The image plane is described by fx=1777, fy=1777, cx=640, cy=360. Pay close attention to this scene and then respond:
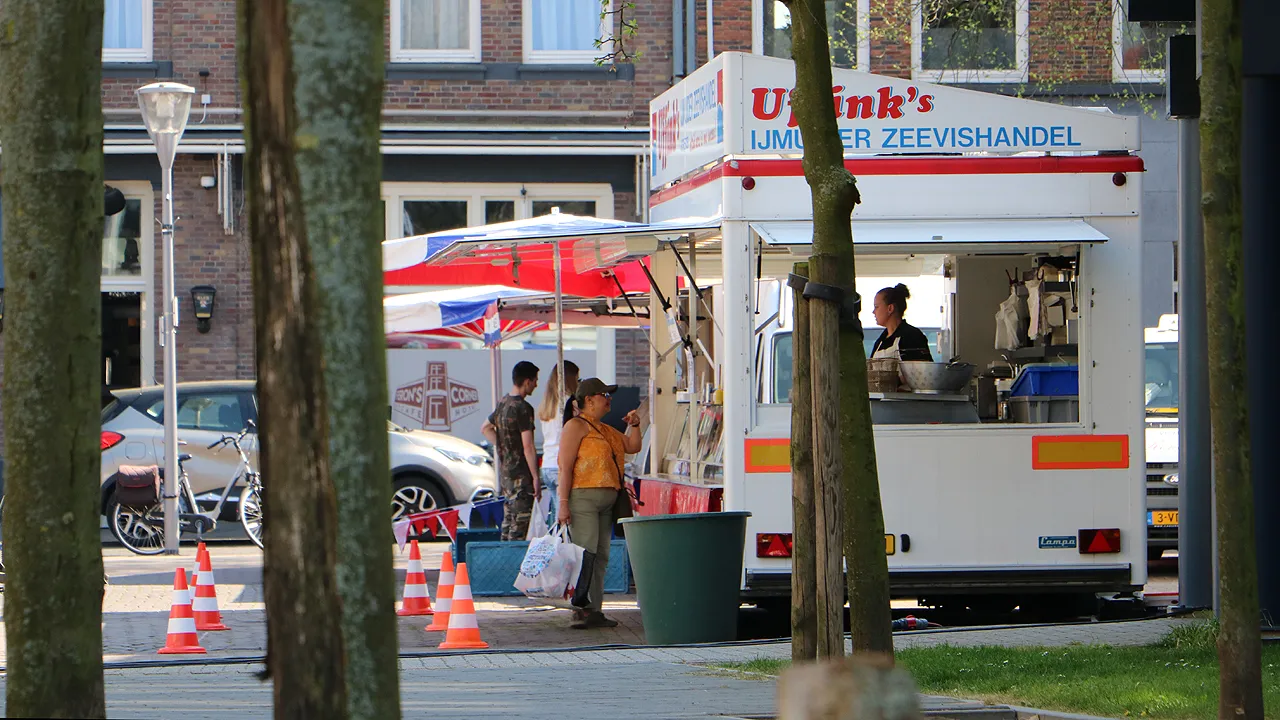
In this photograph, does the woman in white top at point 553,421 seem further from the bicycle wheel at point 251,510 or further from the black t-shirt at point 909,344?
the bicycle wheel at point 251,510

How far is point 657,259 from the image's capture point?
1345 cm

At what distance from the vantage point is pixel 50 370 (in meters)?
4.33

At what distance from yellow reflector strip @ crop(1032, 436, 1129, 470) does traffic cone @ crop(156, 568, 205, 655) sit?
516 centimetres

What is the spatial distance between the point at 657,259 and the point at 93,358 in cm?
920

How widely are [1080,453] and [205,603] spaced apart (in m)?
5.60

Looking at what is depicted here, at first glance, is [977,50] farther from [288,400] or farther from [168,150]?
[288,400]

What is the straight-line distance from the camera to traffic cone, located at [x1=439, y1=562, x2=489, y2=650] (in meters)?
10.4

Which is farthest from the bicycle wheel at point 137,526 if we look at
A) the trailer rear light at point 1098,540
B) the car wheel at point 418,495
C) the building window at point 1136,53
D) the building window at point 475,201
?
the building window at point 1136,53

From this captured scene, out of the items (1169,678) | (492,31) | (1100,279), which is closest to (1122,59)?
(492,31)

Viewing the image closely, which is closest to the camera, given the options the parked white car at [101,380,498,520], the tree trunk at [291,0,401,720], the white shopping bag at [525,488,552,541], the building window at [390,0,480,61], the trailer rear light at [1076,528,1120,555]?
the tree trunk at [291,0,401,720]

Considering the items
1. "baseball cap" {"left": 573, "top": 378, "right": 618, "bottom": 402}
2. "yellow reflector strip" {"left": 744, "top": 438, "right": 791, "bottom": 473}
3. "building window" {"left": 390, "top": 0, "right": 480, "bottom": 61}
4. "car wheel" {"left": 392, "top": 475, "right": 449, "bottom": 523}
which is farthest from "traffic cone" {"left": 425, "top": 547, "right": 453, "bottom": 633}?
"building window" {"left": 390, "top": 0, "right": 480, "bottom": 61}

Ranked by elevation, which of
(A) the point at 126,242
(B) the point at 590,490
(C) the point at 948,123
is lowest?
(B) the point at 590,490

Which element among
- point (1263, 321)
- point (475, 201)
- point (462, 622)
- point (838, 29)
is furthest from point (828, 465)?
point (838, 29)

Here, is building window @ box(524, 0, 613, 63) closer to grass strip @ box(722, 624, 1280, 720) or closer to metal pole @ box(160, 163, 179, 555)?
metal pole @ box(160, 163, 179, 555)
